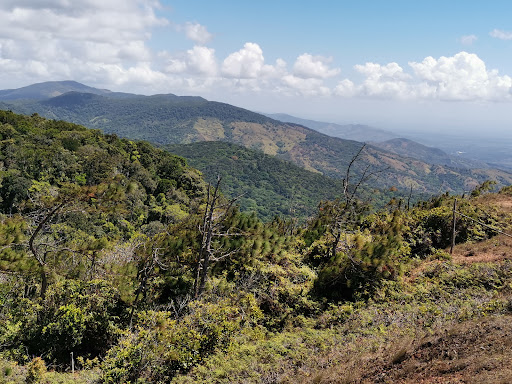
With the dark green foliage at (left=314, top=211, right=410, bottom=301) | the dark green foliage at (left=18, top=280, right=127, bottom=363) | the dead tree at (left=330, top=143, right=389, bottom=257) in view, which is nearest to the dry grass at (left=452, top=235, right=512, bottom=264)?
the dark green foliage at (left=314, top=211, right=410, bottom=301)

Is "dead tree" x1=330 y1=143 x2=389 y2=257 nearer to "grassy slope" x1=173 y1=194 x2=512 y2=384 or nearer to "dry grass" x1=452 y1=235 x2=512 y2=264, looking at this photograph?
"grassy slope" x1=173 y1=194 x2=512 y2=384

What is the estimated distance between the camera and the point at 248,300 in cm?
909

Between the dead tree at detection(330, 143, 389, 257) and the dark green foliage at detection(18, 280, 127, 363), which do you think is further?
the dead tree at detection(330, 143, 389, 257)

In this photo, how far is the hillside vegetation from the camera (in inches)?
250

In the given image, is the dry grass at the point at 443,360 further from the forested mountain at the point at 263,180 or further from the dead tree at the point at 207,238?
the forested mountain at the point at 263,180

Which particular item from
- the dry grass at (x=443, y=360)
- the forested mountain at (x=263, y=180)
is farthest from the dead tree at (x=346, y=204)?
the forested mountain at (x=263, y=180)

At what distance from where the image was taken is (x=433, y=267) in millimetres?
10828

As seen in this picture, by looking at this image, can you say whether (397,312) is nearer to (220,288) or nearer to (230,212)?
(220,288)

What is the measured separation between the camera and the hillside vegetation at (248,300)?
6340 millimetres

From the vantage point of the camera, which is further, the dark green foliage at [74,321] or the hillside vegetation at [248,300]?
the dark green foliage at [74,321]

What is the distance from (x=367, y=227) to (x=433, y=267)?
3.66 m

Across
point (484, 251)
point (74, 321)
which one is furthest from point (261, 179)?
point (74, 321)

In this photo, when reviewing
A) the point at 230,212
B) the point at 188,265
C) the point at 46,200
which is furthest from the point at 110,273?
the point at 230,212

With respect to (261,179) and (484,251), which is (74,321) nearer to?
(484,251)
